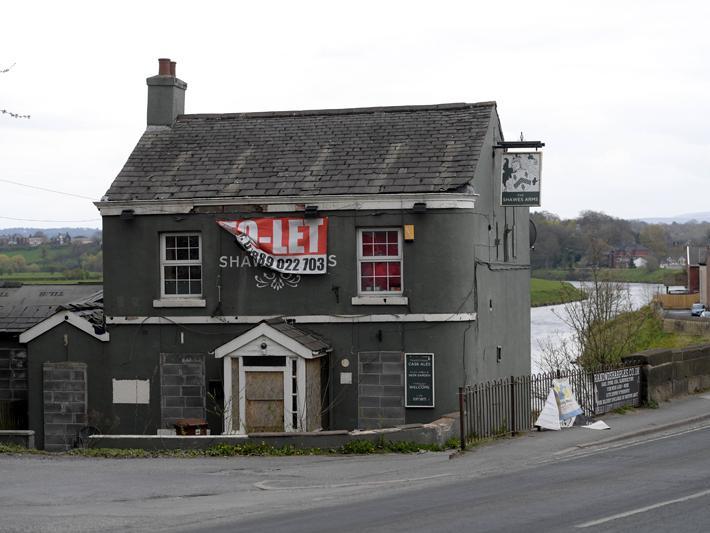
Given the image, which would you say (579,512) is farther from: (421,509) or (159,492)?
(159,492)

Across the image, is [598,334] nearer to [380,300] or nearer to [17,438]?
[380,300]

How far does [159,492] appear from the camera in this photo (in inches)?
636

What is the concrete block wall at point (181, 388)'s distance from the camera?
979 inches

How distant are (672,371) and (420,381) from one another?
23.9 ft

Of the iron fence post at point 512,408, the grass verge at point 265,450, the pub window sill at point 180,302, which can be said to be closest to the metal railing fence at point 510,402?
the iron fence post at point 512,408

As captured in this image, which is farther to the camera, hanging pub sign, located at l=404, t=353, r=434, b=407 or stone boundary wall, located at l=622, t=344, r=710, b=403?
stone boundary wall, located at l=622, t=344, r=710, b=403

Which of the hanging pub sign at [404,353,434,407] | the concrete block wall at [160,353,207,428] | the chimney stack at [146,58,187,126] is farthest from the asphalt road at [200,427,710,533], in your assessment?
the chimney stack at [146,58,187,126]

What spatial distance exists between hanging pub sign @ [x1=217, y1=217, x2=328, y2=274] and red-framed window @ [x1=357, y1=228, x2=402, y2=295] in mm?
851

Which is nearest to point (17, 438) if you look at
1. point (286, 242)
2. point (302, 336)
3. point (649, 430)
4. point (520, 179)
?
point (302, 336)

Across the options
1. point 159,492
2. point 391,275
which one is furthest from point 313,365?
point 159,492

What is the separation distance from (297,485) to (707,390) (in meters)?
15.9

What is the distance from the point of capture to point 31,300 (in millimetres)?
32938

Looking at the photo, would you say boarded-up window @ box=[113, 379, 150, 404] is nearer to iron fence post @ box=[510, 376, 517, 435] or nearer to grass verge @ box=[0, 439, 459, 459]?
grass verge @ box=[0, 439, 459, 459]

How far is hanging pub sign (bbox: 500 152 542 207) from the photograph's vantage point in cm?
2672
